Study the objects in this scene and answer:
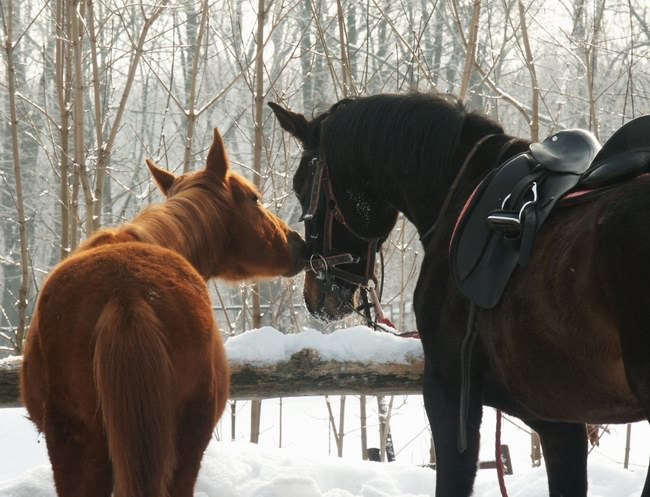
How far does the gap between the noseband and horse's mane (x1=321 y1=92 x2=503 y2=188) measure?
0.13 meters

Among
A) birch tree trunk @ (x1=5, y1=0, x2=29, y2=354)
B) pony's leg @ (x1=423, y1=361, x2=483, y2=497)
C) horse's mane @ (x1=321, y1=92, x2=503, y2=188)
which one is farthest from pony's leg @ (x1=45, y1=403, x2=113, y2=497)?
birch tree trunk @ (x1=5, y1=0, x2=29, y2=354)

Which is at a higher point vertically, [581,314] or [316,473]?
[581,314]

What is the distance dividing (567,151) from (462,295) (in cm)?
Answer: 64

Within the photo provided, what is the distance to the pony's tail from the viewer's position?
2346 mm

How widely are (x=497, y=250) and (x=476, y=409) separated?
2.01 feet

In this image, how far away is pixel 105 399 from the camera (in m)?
2.36

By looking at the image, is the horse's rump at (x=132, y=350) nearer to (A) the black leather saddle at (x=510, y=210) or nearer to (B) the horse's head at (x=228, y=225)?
(B) the horse's head at (x=228, y=225)

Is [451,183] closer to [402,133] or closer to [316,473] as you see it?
[402,133]

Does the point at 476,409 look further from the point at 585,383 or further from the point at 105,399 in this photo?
the point at 105,399

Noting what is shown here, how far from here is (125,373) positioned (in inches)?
92.3

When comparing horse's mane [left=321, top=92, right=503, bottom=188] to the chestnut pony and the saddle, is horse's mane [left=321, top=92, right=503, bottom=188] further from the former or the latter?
the chestnut pony

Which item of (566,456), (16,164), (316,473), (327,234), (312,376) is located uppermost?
(16,164)

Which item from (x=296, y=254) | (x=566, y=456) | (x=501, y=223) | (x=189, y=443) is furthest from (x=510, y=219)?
(x=296, y=254)

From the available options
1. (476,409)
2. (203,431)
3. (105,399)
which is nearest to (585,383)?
(476,409)
